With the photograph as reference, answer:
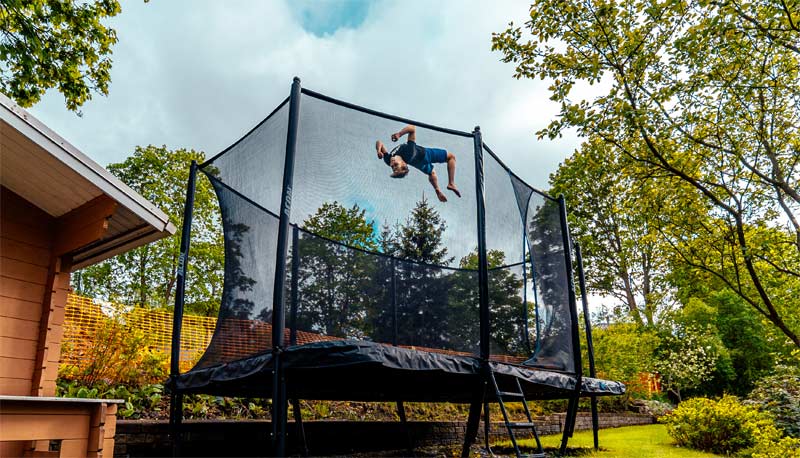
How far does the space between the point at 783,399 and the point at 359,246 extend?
5.52 m

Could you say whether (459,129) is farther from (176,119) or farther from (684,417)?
(176,119)

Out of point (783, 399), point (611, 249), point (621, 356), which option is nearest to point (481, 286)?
point (783, 399)

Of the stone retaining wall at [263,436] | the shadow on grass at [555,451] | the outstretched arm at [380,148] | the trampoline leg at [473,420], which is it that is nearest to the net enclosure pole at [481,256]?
the trampoline leg at [473,420]

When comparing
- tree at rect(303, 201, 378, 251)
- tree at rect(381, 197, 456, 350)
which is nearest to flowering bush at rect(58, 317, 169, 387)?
tree at rect(303, 201, 378, 251)

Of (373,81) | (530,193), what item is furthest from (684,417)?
(373,81)

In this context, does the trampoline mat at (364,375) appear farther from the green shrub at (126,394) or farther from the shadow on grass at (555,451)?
the green shrub at (126,394)

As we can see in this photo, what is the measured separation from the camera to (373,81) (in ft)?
23.3

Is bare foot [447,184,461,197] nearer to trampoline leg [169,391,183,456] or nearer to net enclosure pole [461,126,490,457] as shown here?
net enclosure pole [461,126,490,457]

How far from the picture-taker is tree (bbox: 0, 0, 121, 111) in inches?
203

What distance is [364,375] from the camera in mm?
3160

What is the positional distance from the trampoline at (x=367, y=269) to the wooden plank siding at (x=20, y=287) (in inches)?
34.5

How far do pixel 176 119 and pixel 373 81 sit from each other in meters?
8.36

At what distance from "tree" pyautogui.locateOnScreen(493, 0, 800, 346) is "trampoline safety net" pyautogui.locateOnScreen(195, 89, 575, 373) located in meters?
2.07

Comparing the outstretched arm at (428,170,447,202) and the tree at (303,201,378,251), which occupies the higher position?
the outstretched arm at (428,170,447,202)
